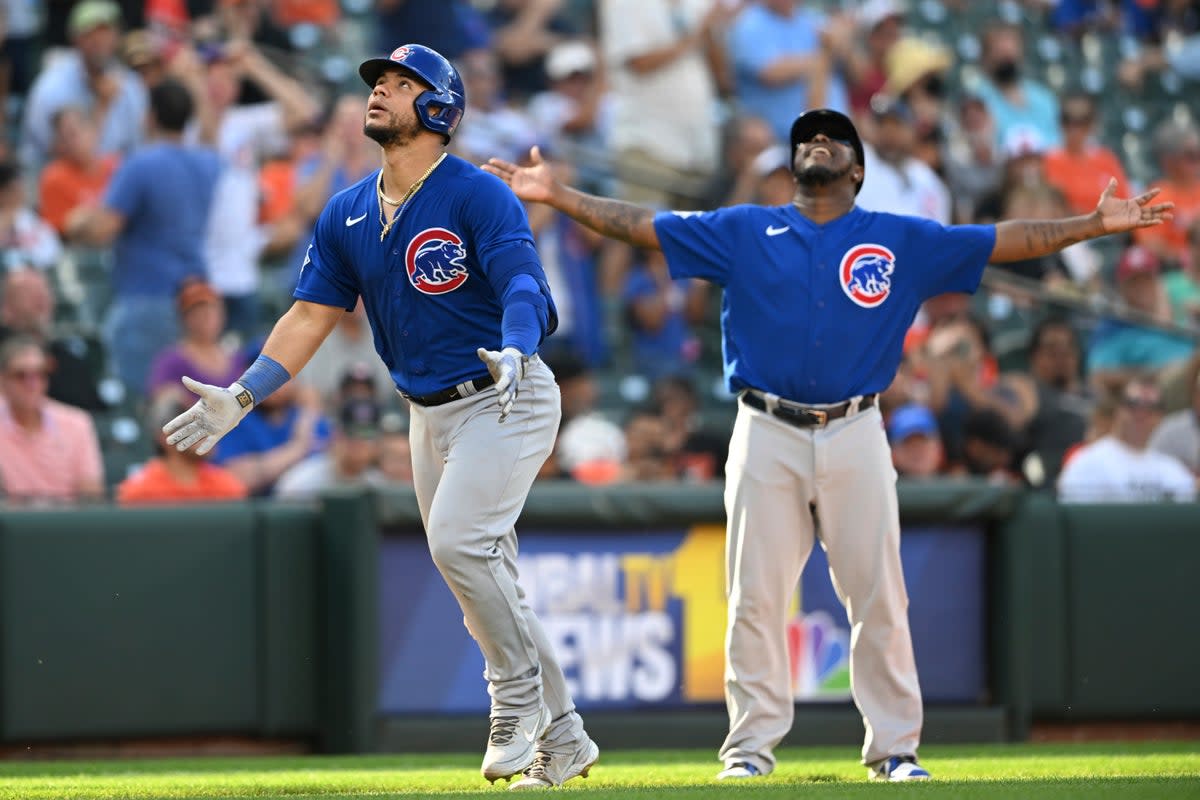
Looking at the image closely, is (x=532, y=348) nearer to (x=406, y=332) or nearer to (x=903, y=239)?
(x=406, y=332)

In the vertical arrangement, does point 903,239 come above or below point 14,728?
above

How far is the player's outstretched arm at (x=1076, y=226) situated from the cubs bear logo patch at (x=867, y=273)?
378 millimetres

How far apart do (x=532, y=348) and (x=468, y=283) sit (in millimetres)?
490

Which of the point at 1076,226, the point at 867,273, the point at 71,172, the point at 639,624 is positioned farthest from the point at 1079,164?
the point at 867,273

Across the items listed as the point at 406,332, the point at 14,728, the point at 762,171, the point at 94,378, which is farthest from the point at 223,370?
the point at 406,332

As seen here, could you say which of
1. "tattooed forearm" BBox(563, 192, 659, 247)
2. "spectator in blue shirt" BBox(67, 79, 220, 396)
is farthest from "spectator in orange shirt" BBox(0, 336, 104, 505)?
"tattooed forearm" BBox(563, 192, 659, 247)

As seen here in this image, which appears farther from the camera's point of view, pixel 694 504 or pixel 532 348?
pixel 694 504

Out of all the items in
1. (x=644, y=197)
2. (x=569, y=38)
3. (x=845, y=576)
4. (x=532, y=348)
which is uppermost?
(x=569, y=38)

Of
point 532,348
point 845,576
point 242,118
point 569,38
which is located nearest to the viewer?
point 532,348

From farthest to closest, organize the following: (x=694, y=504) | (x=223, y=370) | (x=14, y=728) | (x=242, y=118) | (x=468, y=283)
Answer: (x=242, y=118) < (x=223, y=370) < (x=694, y=504) < (x=14, y=728) < (x=468, y=283)

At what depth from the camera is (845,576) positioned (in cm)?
671

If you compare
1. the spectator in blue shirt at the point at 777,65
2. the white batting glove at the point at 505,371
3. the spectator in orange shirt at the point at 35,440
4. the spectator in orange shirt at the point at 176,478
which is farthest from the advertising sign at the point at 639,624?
the spectator in blue shirt at the point at 777,65

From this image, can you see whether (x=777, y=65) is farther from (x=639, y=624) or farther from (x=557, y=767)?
(x=557, y=767)

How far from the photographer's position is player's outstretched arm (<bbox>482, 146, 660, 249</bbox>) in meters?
6.68
